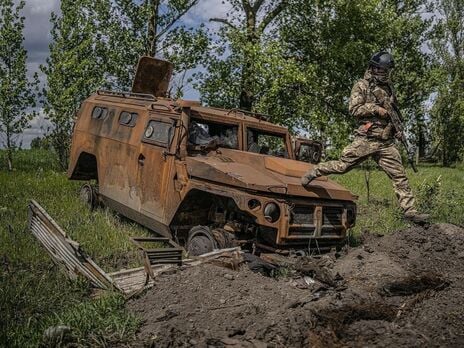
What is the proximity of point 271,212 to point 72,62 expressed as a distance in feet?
38.7

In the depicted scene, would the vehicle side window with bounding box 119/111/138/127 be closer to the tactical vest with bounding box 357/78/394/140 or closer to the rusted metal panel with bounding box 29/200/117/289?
the rusted metal panel with bounding box 29/200/117/289

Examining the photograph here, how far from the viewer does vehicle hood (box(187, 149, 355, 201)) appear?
6475 mm

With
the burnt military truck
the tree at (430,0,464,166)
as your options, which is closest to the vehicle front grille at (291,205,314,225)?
the burnt military truck

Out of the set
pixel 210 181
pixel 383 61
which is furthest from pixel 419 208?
pixel 210 181

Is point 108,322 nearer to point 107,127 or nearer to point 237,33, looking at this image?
point 107,127

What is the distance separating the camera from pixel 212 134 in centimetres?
799

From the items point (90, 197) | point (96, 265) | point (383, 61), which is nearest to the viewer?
point (96, 265)

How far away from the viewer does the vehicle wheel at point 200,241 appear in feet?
22.1

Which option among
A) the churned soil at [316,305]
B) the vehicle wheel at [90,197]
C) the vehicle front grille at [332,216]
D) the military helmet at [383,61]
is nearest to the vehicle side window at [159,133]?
the vehicle front grille at [332,216]

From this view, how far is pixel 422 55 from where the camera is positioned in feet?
71.4

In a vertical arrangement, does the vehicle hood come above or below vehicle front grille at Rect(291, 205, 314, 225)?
above

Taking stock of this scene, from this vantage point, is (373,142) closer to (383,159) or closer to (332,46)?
(383,159)

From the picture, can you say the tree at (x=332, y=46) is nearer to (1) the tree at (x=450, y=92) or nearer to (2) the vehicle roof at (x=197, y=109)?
(2) the vehicle roof at (x=197, y=109)

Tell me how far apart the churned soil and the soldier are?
1.21 m
